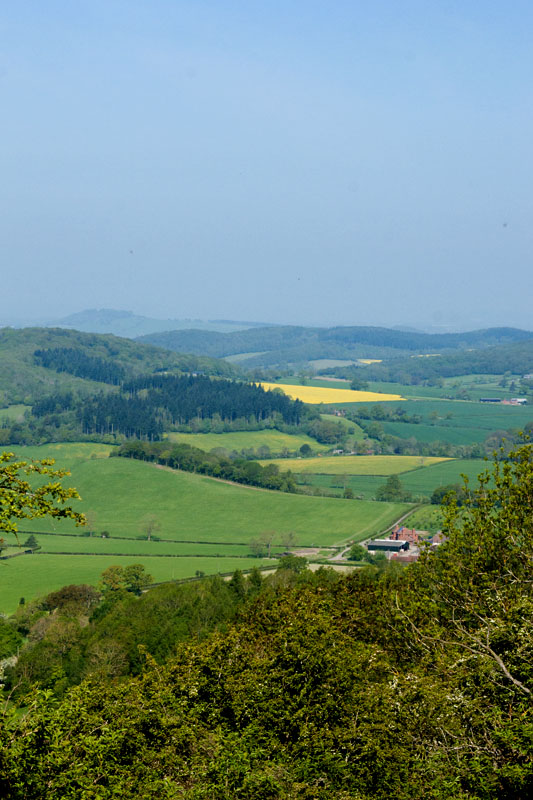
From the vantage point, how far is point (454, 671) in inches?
891

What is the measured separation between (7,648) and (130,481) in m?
101

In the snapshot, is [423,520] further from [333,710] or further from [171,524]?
[333,710]

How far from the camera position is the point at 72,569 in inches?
4272

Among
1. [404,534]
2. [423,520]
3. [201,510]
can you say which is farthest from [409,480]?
[201,510]

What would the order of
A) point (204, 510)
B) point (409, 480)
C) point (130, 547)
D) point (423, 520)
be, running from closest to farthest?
point (130, 547), point (423, 520), point (204, 510), point (409, 480)

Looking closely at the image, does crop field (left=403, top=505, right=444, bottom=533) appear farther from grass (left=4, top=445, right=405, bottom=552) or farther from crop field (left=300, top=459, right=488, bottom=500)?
crop field (left=300, top=459, right=488, bottom=500)

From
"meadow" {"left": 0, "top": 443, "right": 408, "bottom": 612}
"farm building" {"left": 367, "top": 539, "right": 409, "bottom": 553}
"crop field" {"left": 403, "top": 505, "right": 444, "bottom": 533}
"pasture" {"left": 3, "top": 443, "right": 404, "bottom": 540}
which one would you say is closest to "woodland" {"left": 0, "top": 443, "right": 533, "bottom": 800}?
"meadow" {"left": 0, "top": 443, "right": 408, "bottom": 612}

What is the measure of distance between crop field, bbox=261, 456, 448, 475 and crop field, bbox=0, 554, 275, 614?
70.4 m

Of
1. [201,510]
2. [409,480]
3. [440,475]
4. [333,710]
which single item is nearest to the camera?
[333,710]

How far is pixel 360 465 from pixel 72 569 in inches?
3881

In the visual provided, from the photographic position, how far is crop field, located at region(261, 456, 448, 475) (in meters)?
183

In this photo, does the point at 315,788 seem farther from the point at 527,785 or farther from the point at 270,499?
the point at 270,499

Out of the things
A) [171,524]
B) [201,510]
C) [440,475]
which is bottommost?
[171,524]

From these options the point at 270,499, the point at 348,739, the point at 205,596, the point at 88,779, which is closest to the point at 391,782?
the point at 348,739
